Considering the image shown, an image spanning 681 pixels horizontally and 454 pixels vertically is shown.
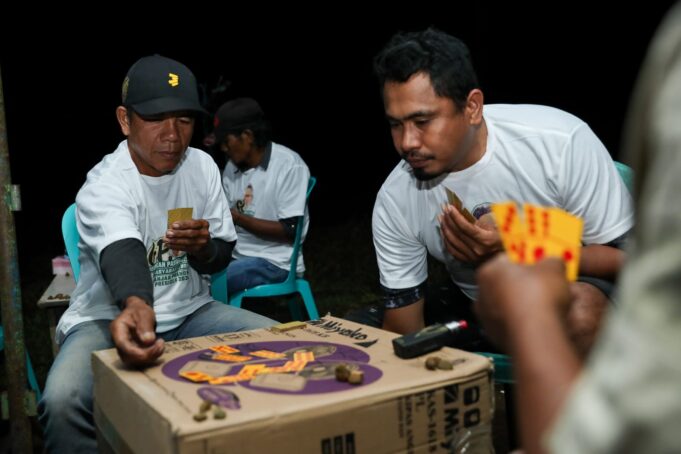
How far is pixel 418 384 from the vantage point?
158cm

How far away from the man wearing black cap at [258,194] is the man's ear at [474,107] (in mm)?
1846

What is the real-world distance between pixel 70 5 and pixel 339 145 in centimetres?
434

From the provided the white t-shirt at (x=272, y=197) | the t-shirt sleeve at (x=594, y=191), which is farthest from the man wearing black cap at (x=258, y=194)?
the t-shirt sleeve at (x=594, y=191)

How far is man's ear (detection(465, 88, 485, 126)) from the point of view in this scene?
2.47m

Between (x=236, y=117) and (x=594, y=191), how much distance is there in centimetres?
260

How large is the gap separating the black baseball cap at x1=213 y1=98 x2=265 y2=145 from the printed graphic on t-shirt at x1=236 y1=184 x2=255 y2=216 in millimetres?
360

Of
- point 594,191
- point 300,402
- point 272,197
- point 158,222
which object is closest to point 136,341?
point 300,402

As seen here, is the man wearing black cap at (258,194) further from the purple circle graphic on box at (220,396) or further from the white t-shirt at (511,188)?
the purple circle graphic on box at (220,396)

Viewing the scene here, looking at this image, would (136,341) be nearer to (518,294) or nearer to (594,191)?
(518,294)

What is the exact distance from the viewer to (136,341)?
71.5 inches

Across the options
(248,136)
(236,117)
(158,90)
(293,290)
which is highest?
(158,90)

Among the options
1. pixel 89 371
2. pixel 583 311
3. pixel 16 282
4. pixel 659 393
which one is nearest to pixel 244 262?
pixel 16 282

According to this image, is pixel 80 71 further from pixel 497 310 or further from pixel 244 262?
pixel 497 310

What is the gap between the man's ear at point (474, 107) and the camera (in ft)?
8.11
